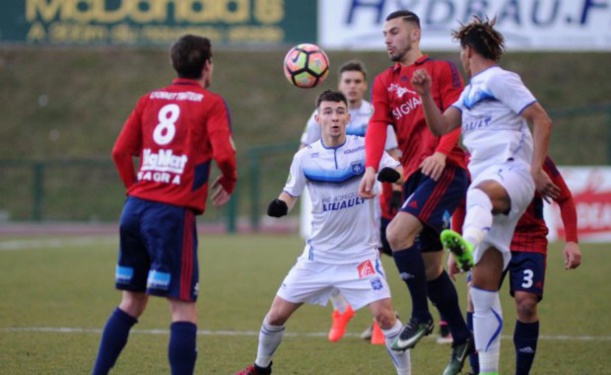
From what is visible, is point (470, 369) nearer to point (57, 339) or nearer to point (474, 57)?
point (474, 57)

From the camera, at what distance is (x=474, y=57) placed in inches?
240

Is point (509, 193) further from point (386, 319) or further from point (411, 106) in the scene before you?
point (411, 106)

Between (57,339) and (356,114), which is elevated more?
(356,114)

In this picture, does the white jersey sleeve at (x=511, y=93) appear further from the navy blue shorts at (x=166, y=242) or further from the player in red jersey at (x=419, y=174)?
the navy blue shorts at (x=166, y=242)

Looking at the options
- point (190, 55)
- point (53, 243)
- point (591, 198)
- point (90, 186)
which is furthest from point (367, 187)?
point (90, 186)

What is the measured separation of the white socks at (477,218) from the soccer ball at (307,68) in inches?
97.6

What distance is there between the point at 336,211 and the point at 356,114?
2.71 meters

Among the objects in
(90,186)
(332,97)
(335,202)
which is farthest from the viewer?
(90,186)

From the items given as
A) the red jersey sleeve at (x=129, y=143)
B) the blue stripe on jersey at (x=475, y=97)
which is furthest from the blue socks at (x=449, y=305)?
the red jersey sleeve at (x=129, y=143)

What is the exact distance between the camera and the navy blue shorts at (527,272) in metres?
6.40

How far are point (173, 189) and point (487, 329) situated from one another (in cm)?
199

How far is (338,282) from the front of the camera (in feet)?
21.6

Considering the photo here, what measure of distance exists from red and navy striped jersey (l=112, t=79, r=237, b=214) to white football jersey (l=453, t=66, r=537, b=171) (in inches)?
56.0

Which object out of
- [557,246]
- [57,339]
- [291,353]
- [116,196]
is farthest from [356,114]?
[116,196]
